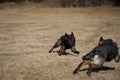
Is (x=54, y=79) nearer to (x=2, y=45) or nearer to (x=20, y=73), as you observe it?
(x=20, y=73)

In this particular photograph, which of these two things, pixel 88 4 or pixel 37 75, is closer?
pixel 37 75

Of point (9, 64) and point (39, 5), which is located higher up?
point (9, 64)

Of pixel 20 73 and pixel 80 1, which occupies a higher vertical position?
pixel 20 73

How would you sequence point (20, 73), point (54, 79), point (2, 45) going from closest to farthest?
point (54, 79)
point (20, 73)
point (2, 45)

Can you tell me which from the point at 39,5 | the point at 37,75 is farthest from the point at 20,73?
the point at 39,5

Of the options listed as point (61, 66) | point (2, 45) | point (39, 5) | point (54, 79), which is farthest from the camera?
point (39, 5)

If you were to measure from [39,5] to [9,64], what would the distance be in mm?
37200

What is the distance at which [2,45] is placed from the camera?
50.2ft

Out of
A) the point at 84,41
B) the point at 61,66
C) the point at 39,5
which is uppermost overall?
the point at 61,66

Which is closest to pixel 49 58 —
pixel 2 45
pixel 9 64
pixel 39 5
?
pixel 9 64

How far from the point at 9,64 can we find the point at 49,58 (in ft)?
5.62

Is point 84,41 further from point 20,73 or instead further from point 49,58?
point 20,73

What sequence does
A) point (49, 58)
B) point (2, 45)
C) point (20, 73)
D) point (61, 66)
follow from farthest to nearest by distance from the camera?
point (2, 45) < point (49, 58) < point (61, 66) < point (20, 73)

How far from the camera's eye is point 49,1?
48844 millimetres
